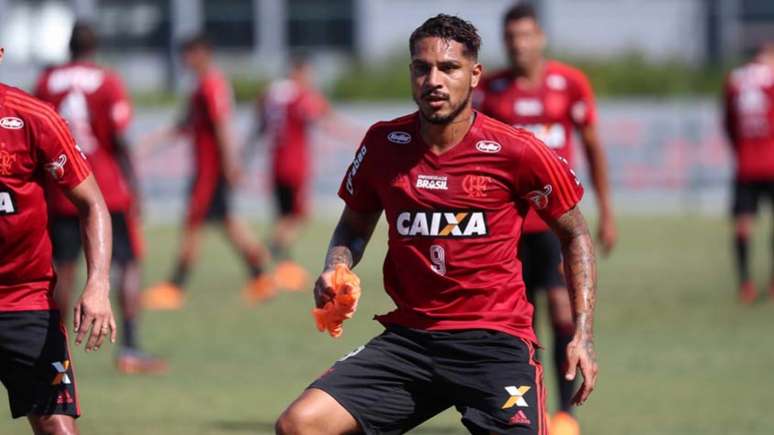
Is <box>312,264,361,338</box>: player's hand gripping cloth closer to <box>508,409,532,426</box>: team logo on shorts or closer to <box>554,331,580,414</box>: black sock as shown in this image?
<box>508,409,532,426</box>: team logo on shorts

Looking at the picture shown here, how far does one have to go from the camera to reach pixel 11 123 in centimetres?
643

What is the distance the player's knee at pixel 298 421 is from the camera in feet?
19.6

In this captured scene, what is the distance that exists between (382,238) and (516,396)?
55.9ft

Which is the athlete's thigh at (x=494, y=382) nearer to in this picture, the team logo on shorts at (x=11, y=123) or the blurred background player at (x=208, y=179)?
the team logo on shorts at (x=11, y=123)

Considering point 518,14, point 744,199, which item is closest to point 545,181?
point 518,14

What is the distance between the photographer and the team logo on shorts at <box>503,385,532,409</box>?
6133 millimetres

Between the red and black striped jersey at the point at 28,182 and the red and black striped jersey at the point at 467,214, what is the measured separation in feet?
4.50

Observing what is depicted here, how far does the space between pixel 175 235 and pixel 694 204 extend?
961 cm

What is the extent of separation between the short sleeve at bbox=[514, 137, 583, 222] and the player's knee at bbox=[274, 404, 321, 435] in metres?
1.29

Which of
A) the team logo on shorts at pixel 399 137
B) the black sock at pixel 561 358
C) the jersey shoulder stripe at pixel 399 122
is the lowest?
the black sock at pixel 561 358

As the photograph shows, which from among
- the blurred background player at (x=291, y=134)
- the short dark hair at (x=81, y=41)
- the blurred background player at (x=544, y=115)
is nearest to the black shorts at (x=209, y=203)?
the blurred background player at (x=291, y=134)

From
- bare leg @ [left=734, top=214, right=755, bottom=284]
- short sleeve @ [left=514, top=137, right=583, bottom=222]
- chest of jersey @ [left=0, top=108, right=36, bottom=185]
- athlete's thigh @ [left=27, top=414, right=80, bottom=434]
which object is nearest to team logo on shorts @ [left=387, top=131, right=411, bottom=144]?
short sleeve @ [left=514, top=137, right=583, bottom=222]

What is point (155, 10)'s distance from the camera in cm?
4112

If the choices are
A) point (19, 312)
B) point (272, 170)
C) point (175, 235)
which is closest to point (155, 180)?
point (175, 235)
